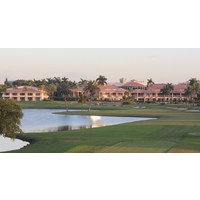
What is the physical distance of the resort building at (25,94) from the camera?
3145 centimetres

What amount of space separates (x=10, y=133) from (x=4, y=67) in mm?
4100

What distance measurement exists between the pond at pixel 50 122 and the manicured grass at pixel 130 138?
944mm

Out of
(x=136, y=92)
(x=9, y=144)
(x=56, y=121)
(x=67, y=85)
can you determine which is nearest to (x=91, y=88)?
(x=67, y=85)

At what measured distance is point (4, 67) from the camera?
30.2 meters

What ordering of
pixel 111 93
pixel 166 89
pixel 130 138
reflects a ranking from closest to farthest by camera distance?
pixel 130 138 < pixel 166 89 < pixel 111 93

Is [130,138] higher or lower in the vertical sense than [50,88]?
lower

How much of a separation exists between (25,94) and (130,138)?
7.58m

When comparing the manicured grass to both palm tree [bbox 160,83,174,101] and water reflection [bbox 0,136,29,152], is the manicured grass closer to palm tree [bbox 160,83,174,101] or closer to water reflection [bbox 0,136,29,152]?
water reflection [bbox 0,136,29,152]

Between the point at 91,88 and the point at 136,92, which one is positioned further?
the point at 136,92

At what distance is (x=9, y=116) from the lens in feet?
100

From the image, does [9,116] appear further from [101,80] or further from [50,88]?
[101,80]
